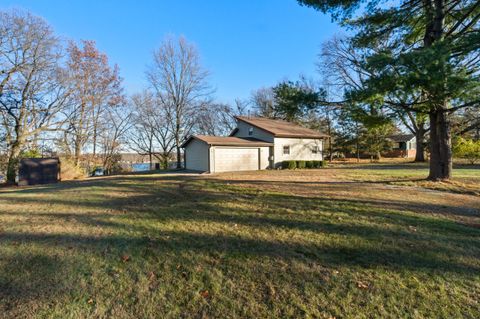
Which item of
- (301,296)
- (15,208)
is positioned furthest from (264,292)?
(15,208)

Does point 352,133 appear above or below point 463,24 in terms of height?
below

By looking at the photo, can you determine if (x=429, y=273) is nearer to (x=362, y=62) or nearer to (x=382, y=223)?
(x=382, y=223)

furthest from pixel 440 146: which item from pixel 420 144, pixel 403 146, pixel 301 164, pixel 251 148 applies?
pixel 403 146

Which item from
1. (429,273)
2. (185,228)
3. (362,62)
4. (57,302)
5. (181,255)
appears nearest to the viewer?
(57,302)

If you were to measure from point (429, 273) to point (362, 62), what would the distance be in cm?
692

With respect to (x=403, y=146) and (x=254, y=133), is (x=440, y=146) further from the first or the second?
(x=403, y=146)

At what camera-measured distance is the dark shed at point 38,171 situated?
1536 cm

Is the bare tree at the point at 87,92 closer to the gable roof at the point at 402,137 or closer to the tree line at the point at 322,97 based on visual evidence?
the tree line at the point at 322,97

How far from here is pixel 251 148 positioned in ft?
62.0

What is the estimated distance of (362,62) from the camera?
7773 mm

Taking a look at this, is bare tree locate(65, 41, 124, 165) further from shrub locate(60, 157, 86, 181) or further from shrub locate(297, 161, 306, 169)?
shrub locate(297, 161, 306, 169)

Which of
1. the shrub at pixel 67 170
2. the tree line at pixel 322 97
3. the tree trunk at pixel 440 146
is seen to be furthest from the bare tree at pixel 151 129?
the tree trunk at pixel 440 146

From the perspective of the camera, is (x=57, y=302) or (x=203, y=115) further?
(x=203, y=115)

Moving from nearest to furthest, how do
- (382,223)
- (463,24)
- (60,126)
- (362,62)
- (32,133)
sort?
(382,223) < (362,62) < (463,24) < (32,133) < (60,126)
